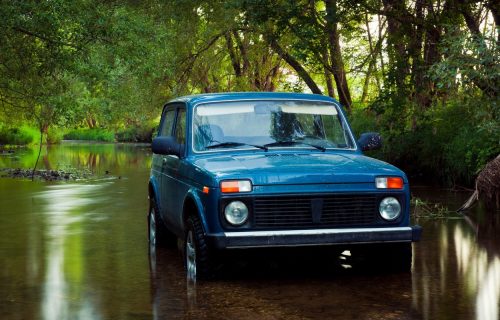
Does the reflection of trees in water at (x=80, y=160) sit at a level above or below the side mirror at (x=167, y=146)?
below

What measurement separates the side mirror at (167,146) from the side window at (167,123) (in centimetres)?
118

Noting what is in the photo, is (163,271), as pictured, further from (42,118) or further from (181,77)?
(181,77)

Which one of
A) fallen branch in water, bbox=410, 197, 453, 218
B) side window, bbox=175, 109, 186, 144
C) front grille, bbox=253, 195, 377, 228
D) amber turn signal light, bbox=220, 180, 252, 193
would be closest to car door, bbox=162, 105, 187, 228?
side window, bbox=175, 109, 186, 144

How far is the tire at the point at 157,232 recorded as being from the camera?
10.8 metres

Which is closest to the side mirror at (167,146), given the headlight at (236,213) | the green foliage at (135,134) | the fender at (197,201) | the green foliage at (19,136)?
the fender at (197,201)

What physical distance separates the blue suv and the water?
43cm

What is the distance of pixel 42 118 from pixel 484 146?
14.2 m

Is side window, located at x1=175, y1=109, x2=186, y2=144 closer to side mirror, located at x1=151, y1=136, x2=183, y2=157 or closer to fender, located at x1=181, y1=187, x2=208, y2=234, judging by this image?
side mirror, located at x1=151, y1=136, x2=183, y2=157

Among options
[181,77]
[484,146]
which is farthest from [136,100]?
[484,146]

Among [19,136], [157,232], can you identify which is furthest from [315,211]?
[19,136]

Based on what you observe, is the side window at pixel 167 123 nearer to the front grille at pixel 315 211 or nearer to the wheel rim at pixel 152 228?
the wheel rim at pixel 152 228

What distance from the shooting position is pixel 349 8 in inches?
810

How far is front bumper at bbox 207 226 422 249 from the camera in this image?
26.0ft

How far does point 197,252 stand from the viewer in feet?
27.2
